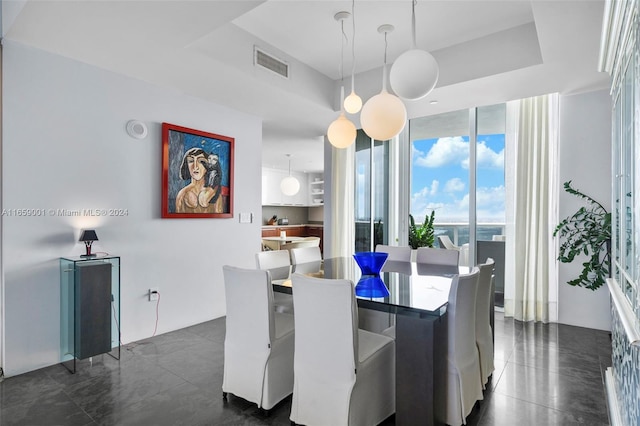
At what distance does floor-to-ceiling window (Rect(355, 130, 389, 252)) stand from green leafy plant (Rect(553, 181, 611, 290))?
2.30m

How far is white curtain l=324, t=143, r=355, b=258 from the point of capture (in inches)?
218

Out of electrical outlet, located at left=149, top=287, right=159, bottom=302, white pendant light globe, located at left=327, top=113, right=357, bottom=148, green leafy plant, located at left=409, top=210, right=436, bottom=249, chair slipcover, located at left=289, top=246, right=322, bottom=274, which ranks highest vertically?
white pendant light globe, located at left=327, top=113, right=357, bottom=148

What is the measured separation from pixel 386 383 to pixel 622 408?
3.79 ft

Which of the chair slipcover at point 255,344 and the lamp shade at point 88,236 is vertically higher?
the lamp shade at point 88,236

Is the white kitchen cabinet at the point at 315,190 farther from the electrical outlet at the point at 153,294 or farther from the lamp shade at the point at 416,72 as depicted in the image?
the lamp shade at the point at 416,72

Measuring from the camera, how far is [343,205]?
5559 mm

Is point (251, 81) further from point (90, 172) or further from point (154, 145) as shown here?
point (90, 172)

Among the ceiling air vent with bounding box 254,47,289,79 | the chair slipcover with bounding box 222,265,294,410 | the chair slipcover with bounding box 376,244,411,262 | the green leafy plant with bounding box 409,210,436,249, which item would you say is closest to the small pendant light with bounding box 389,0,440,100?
the chair slipcover with bounding box 222,265,294,410

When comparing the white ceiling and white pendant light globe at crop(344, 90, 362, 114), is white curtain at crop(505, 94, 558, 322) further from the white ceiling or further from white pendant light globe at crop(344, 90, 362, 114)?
white pendant light globe at crop(344, 90, 362, 114)

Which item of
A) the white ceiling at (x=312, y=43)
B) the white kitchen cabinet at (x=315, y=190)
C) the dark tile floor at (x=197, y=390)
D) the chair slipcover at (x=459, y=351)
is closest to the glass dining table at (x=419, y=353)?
the chair slipcover at (x=459, y=351)

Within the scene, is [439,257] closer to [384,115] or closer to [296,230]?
[384,115]

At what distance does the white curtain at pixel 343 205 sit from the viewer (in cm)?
553

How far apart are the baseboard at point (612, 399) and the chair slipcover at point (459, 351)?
27.9 inches

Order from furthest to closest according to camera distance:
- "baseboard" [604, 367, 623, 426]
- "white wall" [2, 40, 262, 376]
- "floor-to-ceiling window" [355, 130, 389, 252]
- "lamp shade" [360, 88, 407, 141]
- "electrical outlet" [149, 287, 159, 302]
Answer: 1. "floor-to-ceiling window" [355, 130, 389, 252]
2. "electrical outlet" [149, 287, 159, 302]
3. "white wall" [2, 40, 262, 376]
4. "lamp shade" [360, 88, 407, 141]
5. "baseboard" [604, 367, 623, 426]
